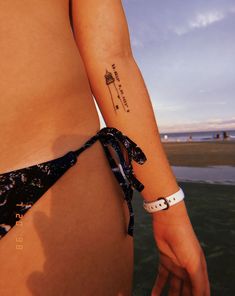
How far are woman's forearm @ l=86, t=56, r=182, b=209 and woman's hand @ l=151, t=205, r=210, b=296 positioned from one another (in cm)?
11

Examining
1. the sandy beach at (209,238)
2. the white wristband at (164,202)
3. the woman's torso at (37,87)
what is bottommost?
the sandy beach at (209,238)

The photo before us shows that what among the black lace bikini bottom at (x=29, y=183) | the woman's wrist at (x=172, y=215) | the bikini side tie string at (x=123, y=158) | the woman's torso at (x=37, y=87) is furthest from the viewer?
the woman's wrist at (x=172, y=215)

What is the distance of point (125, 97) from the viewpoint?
1148 mm

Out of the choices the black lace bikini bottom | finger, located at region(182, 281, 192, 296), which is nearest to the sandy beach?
finger, located at region(182, 281, 192, 296)

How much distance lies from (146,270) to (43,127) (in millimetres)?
2911

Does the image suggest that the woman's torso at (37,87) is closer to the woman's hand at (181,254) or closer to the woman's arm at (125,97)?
the woman's arm at (125,97)

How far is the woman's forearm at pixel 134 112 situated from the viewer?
112 centimetres

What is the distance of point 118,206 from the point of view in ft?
3.19

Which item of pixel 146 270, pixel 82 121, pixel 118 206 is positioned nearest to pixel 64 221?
pixel 118 206

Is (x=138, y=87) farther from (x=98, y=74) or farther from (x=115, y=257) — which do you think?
(x=115, y=257)

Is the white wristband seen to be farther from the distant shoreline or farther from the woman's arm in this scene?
the distant shoreline

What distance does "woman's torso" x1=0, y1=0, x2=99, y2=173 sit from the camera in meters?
0.86

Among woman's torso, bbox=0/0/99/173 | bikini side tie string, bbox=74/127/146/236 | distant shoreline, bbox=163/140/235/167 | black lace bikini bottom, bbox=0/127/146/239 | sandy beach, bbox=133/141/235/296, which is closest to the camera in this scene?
black lace bikini bottom, bbox=0/127/146/239

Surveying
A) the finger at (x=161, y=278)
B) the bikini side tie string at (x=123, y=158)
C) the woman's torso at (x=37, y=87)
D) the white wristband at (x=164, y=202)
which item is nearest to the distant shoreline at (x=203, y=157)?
the finger at (x=161, y=278)
